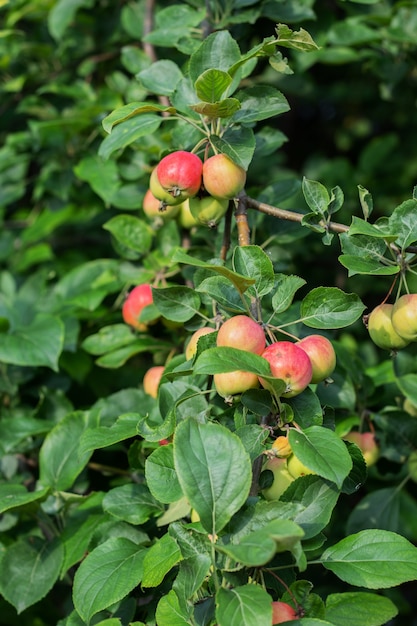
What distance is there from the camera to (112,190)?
68.9 inches

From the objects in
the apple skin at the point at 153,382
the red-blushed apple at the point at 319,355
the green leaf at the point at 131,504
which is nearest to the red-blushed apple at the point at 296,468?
the red-blushed apple at the point at 319,355

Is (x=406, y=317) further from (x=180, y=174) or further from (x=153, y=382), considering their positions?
(x=153, y=382)

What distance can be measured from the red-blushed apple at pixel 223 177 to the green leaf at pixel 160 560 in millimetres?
478

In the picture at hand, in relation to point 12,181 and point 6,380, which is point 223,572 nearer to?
point 6,380

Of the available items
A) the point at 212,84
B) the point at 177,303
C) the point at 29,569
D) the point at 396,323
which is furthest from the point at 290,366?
the point at 29,569

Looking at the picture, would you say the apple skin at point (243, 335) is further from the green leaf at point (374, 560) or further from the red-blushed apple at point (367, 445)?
the red-blushed apple at point (367, 445)

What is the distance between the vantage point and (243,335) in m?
0.93

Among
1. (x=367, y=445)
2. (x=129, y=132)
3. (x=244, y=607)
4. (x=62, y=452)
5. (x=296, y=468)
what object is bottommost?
(x=367, y=445)

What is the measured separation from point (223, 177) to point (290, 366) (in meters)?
0.31

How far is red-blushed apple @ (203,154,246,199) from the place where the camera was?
1081 millimetres

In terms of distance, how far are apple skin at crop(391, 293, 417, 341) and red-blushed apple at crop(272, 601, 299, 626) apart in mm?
370

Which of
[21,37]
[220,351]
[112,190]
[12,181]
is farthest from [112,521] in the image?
[21,37]

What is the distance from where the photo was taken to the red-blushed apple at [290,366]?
3.01 ft

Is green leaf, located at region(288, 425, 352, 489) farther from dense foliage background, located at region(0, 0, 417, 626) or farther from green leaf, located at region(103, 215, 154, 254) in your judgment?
green leaf, located at region(103, 215, 154, 254)
